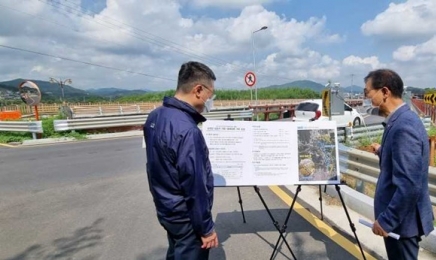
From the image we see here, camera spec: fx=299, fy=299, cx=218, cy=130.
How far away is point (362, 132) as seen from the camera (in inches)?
332

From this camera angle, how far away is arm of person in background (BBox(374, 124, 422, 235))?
202 cm

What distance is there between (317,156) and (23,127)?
48.1ft

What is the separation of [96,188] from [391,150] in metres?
5.43

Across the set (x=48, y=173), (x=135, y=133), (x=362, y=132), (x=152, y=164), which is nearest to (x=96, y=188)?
(x=48, y=173)

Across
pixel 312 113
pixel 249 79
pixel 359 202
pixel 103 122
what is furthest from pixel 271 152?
pixel 103 122

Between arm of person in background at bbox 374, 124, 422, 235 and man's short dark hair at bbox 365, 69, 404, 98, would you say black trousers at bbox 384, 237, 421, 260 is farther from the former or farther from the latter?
man's short dark hair at bbox 365, 69, 404, 98

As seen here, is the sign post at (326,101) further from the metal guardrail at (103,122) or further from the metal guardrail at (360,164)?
the metal guardrail at (103,122)

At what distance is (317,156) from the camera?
11.1 feet

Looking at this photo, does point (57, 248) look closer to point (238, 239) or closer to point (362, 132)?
point (238, 239)

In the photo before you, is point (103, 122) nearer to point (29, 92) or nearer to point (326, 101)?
point (29, 92)

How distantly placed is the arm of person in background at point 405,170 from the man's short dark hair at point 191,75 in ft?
4.60

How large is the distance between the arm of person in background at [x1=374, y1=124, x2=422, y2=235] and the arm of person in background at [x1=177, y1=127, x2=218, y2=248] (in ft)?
4.29

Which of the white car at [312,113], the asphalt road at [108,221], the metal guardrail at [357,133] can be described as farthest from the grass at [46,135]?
the metal guardrail at [357,133]

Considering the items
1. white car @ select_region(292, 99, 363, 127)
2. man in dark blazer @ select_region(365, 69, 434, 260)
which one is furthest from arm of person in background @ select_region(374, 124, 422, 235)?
white car @ select_region(292, 99, 363, 127)
